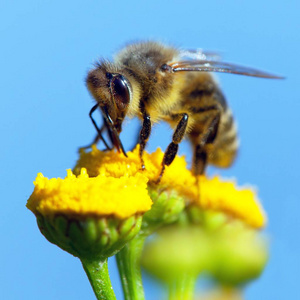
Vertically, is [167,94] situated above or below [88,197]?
above

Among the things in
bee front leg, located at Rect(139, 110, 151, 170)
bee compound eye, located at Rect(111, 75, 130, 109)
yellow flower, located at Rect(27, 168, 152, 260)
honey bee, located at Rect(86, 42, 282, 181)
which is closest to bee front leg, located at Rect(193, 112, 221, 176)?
honey bee, located at Rect(86, 42, 282, 181)

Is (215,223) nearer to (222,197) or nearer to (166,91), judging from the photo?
(222,197)

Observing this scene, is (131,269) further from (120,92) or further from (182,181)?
(120,92)

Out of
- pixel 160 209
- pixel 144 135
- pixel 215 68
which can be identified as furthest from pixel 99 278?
pixel 215 68

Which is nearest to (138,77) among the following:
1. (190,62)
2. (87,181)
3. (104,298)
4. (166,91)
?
(166,91)

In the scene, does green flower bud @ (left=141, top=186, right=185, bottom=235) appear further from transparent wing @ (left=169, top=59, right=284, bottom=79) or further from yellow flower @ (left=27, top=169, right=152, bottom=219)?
transparent wing @ (left=169, top=59, right=284, bottom=79)
